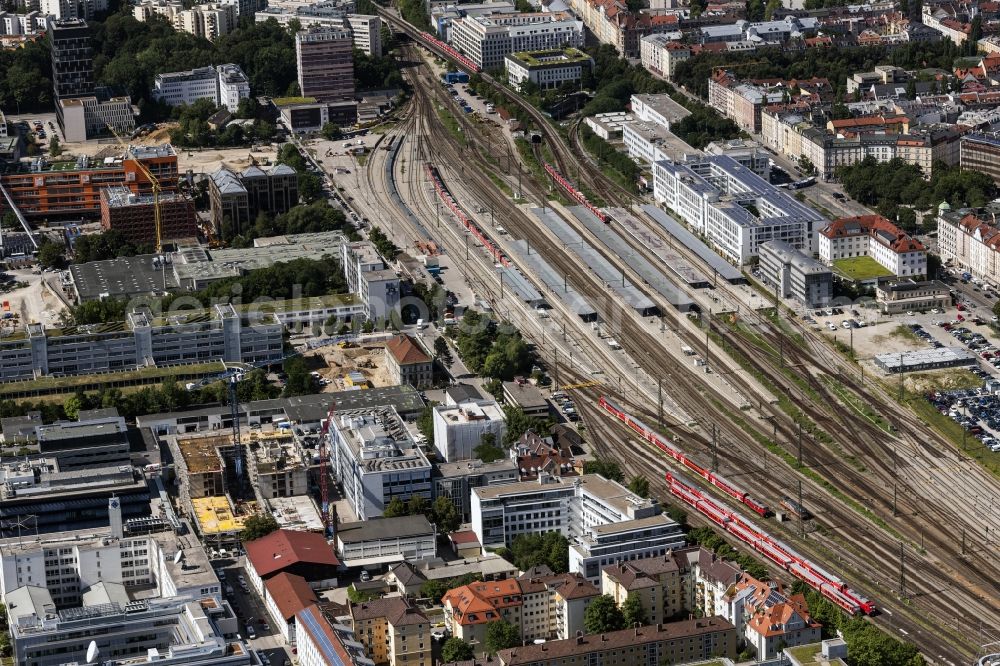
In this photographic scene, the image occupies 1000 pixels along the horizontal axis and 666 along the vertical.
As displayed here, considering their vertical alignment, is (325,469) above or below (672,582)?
above

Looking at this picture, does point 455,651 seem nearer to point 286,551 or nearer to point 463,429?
point 286,551

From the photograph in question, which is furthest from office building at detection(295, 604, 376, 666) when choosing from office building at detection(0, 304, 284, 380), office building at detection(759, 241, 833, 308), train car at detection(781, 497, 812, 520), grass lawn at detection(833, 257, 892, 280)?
grass lawn at detection(833, 257, 892, 280)

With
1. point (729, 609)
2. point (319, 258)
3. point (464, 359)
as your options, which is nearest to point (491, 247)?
point (319, 258)

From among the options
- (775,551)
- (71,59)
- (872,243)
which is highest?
(71,59)

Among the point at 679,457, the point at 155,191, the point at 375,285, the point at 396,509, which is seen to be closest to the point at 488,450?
the point at 396,509

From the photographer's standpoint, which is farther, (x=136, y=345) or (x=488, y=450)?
(x=136, y=345)

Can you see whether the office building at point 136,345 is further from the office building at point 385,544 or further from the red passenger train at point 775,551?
the red passenger train at point 775,551
